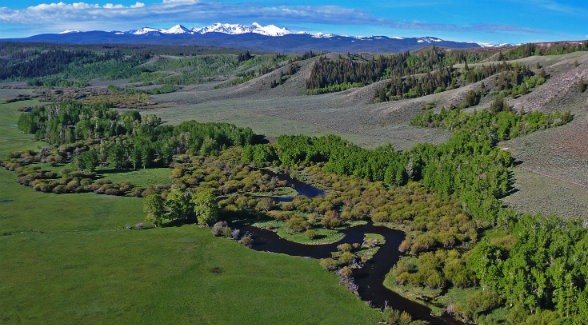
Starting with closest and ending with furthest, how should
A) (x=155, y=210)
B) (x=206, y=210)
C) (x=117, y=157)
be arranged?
(x=155, y=210) < (x=206, y=210) < (x=117, y=157)

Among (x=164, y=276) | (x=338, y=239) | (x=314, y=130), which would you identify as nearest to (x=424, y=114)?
(x=314, y=130)

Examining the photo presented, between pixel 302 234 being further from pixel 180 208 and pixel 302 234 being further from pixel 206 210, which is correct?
pixel 180 208

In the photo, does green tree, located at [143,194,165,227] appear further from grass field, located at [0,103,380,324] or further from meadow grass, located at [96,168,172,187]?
meadow grass, located at [96,168,172,187]

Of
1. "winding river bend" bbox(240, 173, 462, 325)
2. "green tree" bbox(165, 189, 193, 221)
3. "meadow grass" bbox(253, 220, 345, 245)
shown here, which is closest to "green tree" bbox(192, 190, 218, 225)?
"green tree" bbox(165, 189, 193, 221)

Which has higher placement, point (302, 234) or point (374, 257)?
point (302, 234)

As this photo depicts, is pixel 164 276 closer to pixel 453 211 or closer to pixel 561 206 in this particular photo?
pixel 453 211

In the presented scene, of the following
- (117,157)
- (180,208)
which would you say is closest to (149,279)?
(180,208)

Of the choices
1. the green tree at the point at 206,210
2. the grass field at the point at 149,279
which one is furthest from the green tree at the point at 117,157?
the green tree at the point at 206,210

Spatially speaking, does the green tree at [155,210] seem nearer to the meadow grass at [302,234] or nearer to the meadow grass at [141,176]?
the meadow grass at [302,234]
